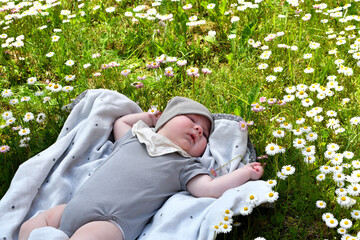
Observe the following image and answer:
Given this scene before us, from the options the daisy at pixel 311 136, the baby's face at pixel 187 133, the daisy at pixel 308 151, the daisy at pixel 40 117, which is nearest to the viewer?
the daisy at pixel 308 151

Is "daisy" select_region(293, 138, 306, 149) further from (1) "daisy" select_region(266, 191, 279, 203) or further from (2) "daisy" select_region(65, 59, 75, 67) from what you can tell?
(2) "daisy" select_region(65, 59, 75, 67)

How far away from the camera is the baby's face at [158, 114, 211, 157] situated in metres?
2.94

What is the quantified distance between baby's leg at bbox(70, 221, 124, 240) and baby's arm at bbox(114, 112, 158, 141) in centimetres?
89

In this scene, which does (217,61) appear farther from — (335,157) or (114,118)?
(335,157)

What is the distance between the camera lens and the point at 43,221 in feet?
8.90

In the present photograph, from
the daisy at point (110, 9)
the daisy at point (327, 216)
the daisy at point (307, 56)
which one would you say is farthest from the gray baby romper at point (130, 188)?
the daisy at point (110, 9)

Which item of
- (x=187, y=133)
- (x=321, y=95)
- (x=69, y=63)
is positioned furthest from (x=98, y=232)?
(x=69, y=63)

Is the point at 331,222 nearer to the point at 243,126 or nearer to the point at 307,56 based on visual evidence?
the point at 243,126

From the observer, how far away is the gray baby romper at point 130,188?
260 cm

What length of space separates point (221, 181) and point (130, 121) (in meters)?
0.92

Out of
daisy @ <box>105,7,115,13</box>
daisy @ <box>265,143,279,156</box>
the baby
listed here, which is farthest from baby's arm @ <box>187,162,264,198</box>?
daisy @ <box>105,7,115,13</box>

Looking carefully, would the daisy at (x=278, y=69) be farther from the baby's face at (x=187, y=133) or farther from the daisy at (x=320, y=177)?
the daisy at (x=320, y=177)

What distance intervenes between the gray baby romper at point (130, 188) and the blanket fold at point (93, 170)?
8 cm

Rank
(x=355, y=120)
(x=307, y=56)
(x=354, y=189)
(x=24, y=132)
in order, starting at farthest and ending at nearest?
(x=307, y=56)
(x=24, y=132)
(x=355, y=120)
(x=354, y=189)
